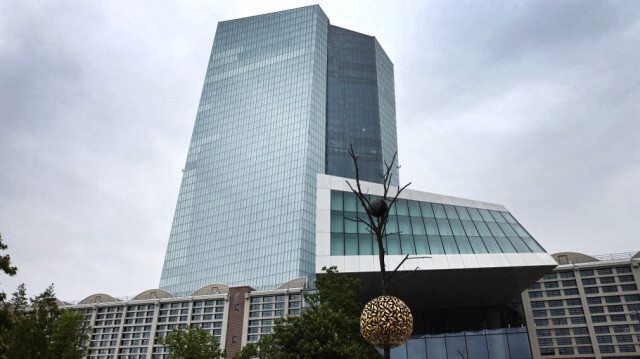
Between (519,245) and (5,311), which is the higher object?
(519,245)

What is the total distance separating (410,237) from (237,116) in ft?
363

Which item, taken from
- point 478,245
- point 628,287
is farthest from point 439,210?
point 628,287

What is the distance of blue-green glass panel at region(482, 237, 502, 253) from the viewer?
98.7ft

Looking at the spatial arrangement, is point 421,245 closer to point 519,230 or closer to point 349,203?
point 349,203

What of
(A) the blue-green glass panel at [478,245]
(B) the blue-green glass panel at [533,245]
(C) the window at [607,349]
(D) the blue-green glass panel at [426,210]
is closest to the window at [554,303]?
(C) the window at [607,349]

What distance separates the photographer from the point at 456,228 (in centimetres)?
3203

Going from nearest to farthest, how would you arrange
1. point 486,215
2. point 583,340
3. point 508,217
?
point 486,215, point 508,217, point 583,340

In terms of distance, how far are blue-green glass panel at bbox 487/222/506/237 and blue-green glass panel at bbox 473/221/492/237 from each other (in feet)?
0.98

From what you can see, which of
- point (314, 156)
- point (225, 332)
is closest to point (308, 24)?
point (314, 156)

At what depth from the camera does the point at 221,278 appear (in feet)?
367

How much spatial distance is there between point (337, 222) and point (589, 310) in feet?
95.6

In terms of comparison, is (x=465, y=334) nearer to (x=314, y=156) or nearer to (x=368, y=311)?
(x=368, y=311)

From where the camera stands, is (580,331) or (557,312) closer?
(580,331)

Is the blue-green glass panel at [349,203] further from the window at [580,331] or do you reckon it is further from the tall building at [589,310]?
the window at [580,331]
